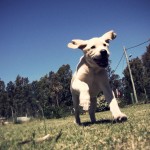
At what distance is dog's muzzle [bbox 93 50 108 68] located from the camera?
6.20 meters

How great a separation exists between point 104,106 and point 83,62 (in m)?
20.3

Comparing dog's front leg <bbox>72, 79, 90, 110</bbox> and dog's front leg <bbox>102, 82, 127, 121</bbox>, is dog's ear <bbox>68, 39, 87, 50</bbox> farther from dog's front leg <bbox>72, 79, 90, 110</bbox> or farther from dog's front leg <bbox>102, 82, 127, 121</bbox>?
dog's front leg <bbox>102, 82, 127, 121</bbox>

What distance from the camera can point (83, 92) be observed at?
6.10m

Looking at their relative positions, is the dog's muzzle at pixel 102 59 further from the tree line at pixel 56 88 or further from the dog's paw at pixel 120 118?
the tree line at pixel 56 88

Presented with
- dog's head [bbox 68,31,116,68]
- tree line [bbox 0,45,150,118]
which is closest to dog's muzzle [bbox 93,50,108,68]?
dog's head [bbox 68,31,116,68]

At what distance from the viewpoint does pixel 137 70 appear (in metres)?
61.4

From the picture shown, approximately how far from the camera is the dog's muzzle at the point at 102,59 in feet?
20.3

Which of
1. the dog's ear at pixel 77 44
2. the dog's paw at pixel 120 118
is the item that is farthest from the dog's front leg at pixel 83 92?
the dog's ear at pixel 77 44

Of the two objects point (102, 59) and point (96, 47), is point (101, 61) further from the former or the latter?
point (96, 47)

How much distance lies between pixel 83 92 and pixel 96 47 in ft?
3.83

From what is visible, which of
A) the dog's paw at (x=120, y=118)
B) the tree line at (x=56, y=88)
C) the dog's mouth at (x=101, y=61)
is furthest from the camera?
the tree line at (x=56, y=88)

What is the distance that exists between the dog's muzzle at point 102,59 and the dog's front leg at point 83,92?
0.60 meters

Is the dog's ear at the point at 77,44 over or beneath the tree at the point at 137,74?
beneath

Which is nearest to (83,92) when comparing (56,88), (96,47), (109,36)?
(96,47)
